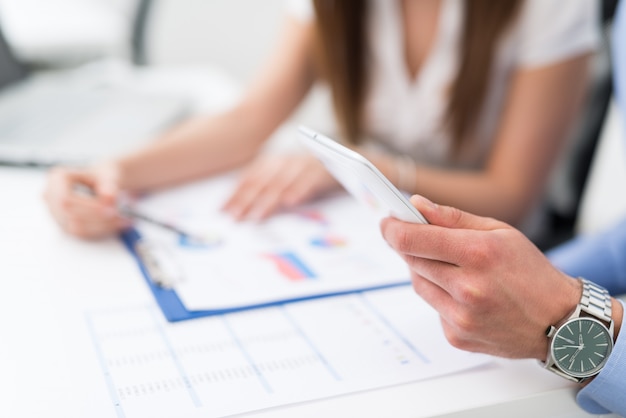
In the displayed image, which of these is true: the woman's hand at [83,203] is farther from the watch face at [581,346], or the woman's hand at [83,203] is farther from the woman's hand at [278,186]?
the watch face at [581,346]

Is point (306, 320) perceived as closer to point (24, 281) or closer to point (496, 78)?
point (24, 281)

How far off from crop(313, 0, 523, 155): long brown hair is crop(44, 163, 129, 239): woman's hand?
40 centimetres

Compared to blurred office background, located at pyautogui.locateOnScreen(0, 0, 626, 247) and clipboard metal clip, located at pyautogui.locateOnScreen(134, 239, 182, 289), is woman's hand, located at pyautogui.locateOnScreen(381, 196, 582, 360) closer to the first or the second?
clipboard metal clip, located at pyautogui.locateOnScreen(134, 239, 182, 289)

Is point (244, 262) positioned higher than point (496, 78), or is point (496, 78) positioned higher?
point (496, 78)

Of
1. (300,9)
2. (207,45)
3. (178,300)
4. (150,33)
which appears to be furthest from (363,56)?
(207,45)

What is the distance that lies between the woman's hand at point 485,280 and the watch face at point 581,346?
11 millimetres

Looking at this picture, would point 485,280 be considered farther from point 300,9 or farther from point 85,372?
point 300,9

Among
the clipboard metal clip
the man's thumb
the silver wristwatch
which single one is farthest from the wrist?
the clipboard metal clip

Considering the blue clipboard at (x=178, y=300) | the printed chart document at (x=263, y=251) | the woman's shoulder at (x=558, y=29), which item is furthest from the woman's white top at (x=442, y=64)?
the blue clipboard at (x=178, y=300)

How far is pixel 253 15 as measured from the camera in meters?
2.24

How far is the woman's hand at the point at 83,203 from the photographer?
2.43 feet

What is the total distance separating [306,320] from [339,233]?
21cm

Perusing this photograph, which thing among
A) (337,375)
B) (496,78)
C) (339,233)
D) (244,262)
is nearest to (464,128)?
(496,78)

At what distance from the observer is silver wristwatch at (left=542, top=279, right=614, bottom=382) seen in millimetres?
492
